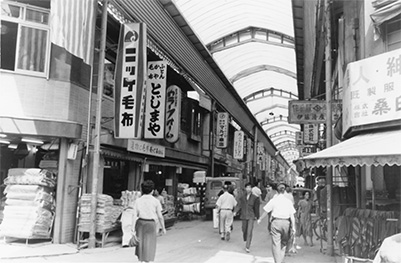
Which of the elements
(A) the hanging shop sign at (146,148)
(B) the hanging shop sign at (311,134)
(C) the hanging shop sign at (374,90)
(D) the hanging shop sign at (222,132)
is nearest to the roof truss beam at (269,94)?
(D) the hanging shop sign at (222,132)

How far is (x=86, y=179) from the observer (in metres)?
11.5

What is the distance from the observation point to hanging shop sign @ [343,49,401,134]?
27.0ft

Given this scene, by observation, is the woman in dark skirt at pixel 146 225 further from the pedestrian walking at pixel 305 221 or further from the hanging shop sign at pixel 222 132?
the hanging shop sign at pixel 222 132

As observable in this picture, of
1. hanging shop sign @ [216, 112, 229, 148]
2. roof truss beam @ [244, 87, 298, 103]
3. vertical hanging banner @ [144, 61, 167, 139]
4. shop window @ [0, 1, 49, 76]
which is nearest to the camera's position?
shop window @ [0, 1, 49, 76]

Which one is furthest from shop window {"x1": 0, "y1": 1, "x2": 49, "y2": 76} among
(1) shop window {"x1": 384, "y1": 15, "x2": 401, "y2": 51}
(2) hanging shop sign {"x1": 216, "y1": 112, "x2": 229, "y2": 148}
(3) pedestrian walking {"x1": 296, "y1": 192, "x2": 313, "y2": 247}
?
(2) hanging shop sign {"x1": 216, "y1": 112, "x2": 229, "y2": 148}

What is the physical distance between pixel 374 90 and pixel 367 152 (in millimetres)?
1897

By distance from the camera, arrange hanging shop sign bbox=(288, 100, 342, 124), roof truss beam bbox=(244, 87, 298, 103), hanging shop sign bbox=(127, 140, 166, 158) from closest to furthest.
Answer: hanging shop sign bbox=(288, 100, 342, 124) → hanging shop sign bbox=(127, 140, 166, 158) → roof truss beam bbox=(244, 87, 298, 103)

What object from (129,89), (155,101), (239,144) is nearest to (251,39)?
(239,144)

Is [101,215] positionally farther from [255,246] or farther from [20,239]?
[255,246]

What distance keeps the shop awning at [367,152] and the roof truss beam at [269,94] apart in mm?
31117

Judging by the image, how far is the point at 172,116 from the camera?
17484 mm

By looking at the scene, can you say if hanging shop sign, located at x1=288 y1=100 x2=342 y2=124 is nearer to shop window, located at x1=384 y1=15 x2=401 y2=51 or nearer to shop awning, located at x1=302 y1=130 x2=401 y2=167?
shop window, located at x1=384 y1=15 x2=401 y2=51

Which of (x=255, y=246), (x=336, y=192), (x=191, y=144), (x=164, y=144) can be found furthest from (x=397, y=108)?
(x=191, y=144)

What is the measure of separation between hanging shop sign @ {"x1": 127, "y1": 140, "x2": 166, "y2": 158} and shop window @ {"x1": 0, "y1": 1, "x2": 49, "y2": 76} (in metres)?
4.27
